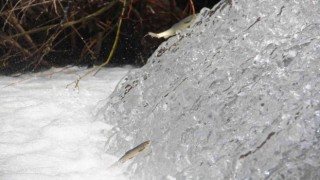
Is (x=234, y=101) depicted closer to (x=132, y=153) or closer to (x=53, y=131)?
(x=132, y=153)

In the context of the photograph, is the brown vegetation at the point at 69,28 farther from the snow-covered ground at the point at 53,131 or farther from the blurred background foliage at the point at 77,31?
the snow-covered ground at the point at 53,131

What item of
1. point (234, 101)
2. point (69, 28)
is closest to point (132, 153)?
point (234, 101)

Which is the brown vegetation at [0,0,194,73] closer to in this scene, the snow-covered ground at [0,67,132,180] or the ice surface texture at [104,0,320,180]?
the snow-covered ground at [0,67,132,180]

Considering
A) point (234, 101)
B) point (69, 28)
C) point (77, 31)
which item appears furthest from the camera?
point (69, 28)

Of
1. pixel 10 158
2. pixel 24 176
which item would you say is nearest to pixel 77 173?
pixel 24 176

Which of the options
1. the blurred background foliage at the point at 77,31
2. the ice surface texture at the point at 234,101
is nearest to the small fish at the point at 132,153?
the ice surface texture at the point at 234,101

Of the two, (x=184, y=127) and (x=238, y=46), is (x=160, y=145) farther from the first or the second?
(x=238, y=46)
